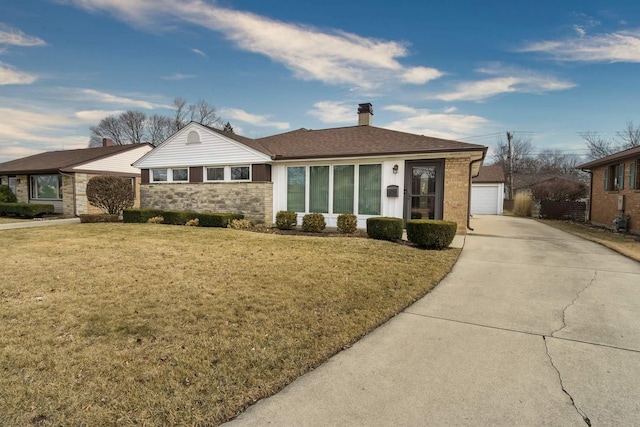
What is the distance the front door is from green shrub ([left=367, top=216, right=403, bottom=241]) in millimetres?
2546

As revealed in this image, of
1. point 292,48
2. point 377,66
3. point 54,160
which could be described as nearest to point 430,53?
point 377,66

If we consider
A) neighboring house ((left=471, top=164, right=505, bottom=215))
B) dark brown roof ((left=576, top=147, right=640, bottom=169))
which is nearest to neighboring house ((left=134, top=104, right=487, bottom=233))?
dark brown roof ((left=576, top=147, right=640, bottom=169))

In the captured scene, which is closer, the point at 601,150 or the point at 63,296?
the point at 63,296

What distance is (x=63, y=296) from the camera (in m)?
4.53

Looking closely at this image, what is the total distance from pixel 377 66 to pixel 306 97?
4376 mm

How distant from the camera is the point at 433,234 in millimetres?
8102

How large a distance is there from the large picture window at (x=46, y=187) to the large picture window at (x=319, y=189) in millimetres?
17384

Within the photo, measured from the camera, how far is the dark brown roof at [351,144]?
37.1ft

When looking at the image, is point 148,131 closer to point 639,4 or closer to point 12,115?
point 12,115

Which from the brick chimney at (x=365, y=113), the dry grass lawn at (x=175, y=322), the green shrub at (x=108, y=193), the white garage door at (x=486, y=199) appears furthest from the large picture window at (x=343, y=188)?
the white garage door at (x=486, y=199)

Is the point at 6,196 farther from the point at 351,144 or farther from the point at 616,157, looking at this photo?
the point at 616,157

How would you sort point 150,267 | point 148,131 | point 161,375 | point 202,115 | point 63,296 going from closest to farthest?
point 161,375, point 63,296, point 150,267, point 202,115, point 148,131

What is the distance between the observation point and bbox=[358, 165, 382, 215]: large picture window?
12.0 metres

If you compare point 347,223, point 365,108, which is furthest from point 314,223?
point 365,108
